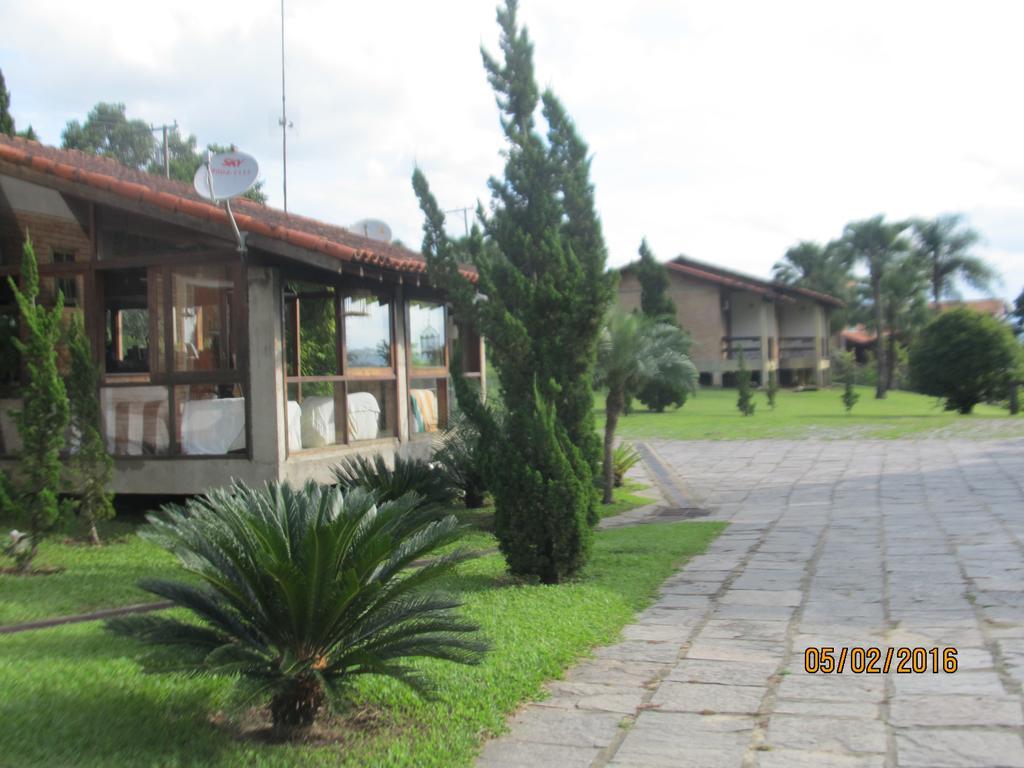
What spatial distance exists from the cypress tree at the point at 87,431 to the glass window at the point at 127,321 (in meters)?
1.42

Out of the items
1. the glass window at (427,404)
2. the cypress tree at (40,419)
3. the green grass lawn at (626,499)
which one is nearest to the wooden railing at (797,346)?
the green grass lawn at (626,499)

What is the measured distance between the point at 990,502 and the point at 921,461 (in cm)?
506

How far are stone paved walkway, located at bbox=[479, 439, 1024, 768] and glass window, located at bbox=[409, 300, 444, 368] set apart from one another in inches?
183

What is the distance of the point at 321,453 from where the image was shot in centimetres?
1005

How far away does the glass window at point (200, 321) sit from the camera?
31.1 ft

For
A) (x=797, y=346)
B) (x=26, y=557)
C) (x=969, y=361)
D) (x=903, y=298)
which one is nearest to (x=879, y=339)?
(x=797, y=346)

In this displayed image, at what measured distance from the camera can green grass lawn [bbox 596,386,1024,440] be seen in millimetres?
21688

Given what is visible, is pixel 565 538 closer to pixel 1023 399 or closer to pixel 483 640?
pixel 483 640

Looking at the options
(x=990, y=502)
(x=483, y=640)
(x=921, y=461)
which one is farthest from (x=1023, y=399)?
(x=483, y=640)

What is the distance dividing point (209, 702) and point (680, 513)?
8.07m

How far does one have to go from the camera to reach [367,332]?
11.2 m

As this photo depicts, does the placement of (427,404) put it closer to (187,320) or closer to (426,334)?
(426,334)

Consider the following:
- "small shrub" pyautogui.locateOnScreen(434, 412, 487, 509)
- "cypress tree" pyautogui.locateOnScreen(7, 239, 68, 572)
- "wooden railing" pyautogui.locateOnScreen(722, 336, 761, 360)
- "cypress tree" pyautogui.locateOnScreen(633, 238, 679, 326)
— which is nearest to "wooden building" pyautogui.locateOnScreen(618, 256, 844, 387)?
"wooden railing" pyautogui.locateOnScreen(722, 336, 761, 360)

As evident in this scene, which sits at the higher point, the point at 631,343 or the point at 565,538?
the point at 631,343
